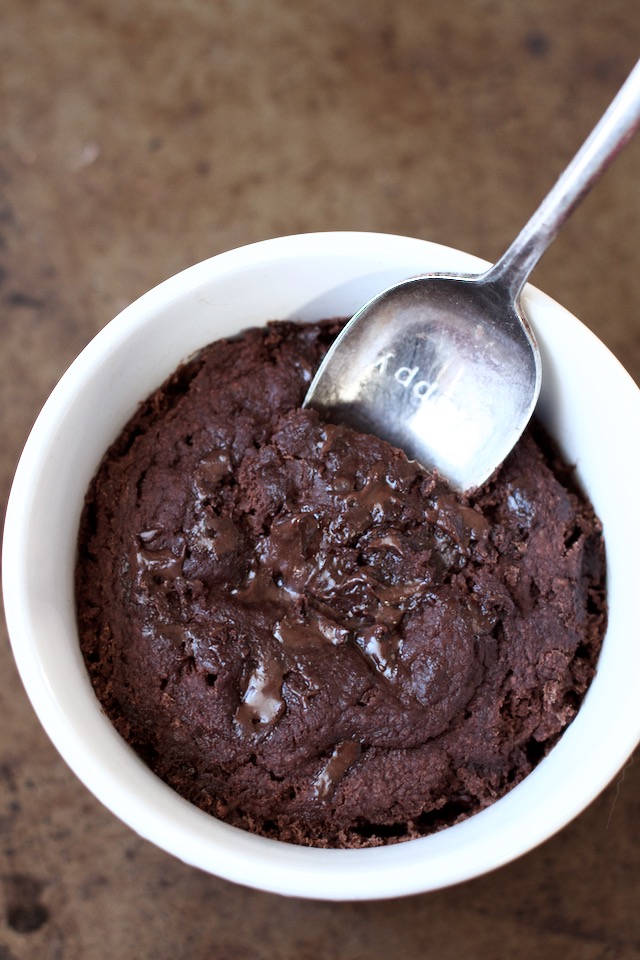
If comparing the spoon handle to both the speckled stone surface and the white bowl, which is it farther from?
the speckled stone surface

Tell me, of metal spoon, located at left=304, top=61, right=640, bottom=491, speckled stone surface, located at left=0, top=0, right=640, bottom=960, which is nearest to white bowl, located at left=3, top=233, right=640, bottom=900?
metal spoon, located at left=304, top=61, right=640, bottom=491

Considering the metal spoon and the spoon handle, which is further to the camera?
the metal spoon

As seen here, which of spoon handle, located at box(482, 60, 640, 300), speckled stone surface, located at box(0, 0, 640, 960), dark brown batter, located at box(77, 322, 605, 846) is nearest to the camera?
spoon handle, located at box(482, 60, 640, 300)

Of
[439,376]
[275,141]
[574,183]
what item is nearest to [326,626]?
[439,376]

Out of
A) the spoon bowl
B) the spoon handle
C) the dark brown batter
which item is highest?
the spoon handle

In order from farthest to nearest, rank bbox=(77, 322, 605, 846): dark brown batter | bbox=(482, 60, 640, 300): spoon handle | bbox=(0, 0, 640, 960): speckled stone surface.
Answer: bbox=(0, 0, 640, 960): speckled stone surface
bbox=(77, 322, 605, 846): dark brown batter
bbox=(482, 60, 640, 300): spoon handle

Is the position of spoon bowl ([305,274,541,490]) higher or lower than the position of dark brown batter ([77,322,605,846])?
higher

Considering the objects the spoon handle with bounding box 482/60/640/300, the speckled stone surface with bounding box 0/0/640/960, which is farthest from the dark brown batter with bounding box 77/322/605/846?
the speckled stone surface with bounding box 0/0/640/960

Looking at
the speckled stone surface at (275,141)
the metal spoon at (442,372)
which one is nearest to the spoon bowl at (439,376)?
the metal spoon at (442,372)

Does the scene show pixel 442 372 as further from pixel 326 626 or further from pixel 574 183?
pixel 326 626
